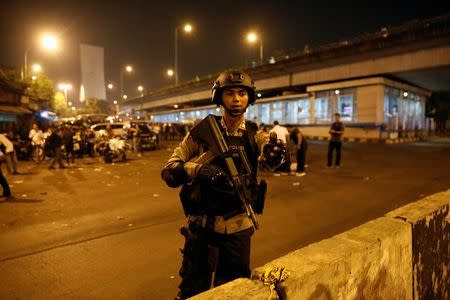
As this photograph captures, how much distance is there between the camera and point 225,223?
244 cm

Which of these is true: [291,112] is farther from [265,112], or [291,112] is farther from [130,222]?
[130,222]

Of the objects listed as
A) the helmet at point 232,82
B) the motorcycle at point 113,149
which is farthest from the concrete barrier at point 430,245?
the motorcycle at point 113,149

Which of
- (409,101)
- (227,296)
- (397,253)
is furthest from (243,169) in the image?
(409,101)

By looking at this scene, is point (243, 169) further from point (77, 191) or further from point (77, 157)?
point (77, 157)

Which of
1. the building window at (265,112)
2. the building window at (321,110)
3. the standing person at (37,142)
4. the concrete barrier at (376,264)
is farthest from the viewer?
the building window at (265,112)

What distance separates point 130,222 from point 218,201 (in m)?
4.18

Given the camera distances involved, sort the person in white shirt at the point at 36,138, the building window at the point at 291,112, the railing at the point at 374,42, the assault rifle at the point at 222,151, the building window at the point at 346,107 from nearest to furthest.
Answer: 1. the assault rifle at the point at 222,151
2. the person in white shirt at the point at 36,138
3. the railing at the point at 374,42
4. the building window at the point at 346,107
5. the building window at the point at 291,112

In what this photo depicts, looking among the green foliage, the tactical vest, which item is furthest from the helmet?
the green foliage

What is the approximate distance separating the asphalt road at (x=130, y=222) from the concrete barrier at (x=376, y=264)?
191cm

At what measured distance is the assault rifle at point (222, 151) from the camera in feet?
7.52

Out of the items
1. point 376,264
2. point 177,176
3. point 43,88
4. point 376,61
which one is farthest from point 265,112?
point 177,176

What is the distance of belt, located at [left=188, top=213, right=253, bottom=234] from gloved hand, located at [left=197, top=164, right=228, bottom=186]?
358mm

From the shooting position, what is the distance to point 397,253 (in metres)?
2.60

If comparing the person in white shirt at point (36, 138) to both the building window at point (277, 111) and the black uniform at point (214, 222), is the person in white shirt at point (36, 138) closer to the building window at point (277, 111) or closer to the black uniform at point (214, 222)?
the black uniform at point (214, 222)
